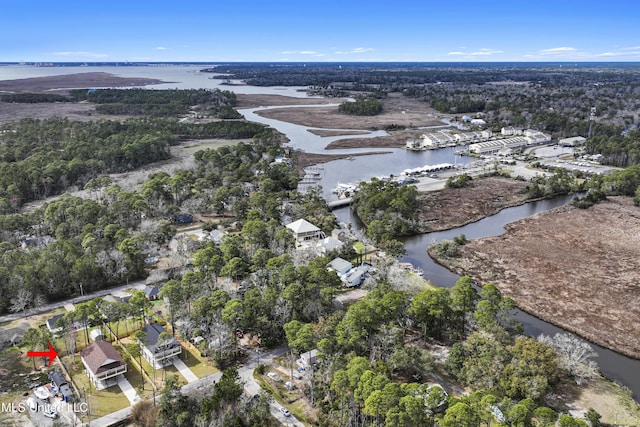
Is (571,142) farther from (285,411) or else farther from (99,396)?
(99,396)

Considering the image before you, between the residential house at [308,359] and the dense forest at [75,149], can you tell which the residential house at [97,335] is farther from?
the dense forest at [75,149]

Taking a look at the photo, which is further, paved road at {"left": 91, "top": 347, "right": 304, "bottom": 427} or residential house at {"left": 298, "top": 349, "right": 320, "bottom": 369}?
residential house at {"left": 298, "top": 349, "right": 320, "bottom": 369}

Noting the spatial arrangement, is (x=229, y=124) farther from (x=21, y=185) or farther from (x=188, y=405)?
(x=188, y=405)

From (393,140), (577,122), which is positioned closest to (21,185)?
(393,140)

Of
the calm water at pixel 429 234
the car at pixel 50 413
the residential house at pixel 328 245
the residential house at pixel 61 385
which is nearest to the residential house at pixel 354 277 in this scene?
the residential house at pixel 328 245

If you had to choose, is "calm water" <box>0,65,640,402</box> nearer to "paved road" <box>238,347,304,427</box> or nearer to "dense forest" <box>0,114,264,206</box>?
"paved road" <box>238,347,304,427</box>

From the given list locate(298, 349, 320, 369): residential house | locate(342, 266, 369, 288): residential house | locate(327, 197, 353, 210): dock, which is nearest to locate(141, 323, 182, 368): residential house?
locate(298, 349, 320, 369): residential house

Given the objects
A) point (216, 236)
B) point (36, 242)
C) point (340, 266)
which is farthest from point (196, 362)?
point (36, 242)
